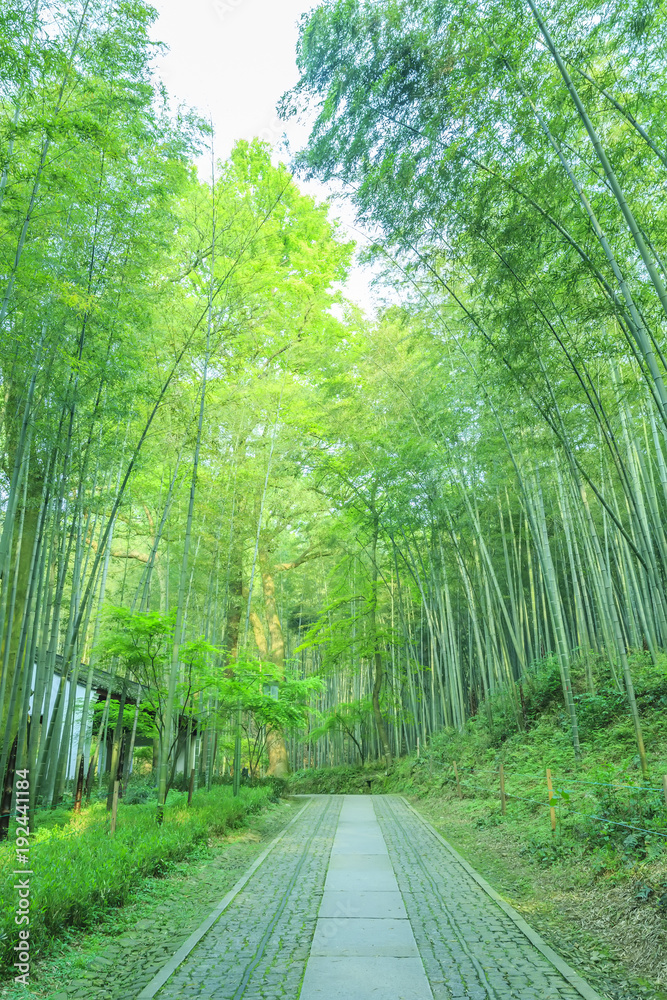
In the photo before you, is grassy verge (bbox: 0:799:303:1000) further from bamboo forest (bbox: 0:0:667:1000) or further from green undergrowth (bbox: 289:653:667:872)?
green undergrowth (bbox: 289:653:667:872)

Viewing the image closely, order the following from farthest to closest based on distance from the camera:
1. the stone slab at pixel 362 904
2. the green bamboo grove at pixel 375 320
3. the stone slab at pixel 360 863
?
1. the stone slab at pixel 360 863
2. the green bamboo grove at pixel 375 320
3. the stone slab at pixel 362 904

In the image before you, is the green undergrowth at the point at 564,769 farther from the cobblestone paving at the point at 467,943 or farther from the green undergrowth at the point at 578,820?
the cobblestone paving at the point at 467,943

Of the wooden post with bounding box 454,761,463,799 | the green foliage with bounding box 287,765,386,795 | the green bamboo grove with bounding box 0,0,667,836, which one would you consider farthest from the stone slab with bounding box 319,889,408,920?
the green foliage with bounding box 287,765,386,795

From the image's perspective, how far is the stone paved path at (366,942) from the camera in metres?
2.33

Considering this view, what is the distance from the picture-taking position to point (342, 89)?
4414 mm

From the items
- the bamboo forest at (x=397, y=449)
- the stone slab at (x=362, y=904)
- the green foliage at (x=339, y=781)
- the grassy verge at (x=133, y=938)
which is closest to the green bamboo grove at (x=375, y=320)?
the bamboo forest at (x=397, y=449)

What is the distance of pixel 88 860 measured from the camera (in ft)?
11.1

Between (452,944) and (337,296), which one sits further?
(337,296)

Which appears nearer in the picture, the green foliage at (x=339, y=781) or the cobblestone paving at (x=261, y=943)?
the cobblestone paving at (x=261, y=943)

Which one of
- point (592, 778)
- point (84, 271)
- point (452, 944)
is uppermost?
point (84, 271)

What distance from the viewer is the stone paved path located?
91.6 inches

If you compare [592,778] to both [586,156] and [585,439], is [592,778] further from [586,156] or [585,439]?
[586,156]

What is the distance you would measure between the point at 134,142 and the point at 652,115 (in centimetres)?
398

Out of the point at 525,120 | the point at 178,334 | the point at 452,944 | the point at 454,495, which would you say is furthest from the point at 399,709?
the point at 525,120
